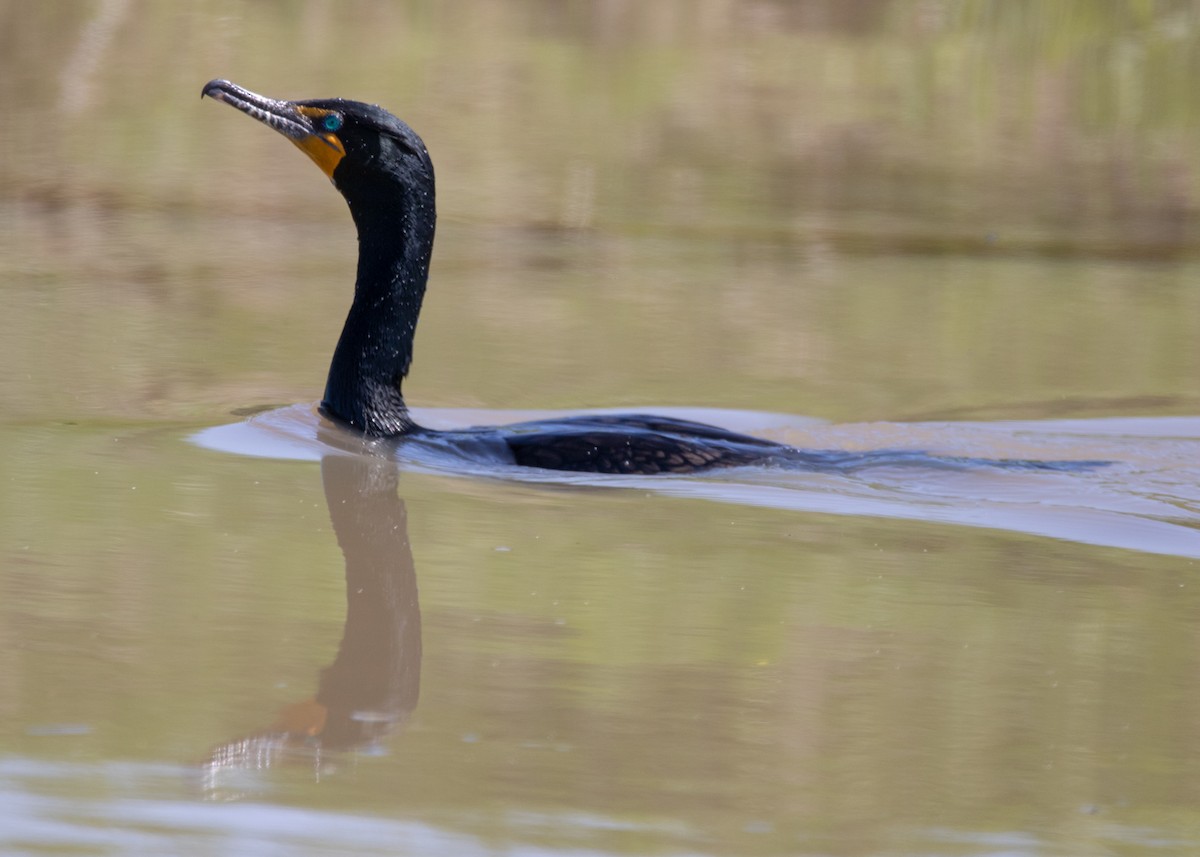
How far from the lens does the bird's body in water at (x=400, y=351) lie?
6289mm

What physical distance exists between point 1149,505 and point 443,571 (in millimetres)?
2540

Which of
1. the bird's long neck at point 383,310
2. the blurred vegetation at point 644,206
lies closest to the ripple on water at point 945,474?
the bird's long neck at point 383,310

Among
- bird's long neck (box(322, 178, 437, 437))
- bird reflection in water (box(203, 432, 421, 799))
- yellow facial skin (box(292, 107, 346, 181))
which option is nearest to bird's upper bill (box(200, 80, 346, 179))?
yellow facial skin (box(292, 107, 346, 181))

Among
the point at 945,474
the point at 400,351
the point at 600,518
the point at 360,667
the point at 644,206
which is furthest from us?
the point at 644,206

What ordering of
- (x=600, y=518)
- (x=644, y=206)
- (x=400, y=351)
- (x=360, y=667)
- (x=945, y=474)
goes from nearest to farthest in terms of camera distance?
(x=360, y=667), (x=600, y=518), (x=945, y=474), (x=400, y=351), (x=644, y=206)

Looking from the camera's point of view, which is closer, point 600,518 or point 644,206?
point 600,518

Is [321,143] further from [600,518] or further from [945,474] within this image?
[945,474]

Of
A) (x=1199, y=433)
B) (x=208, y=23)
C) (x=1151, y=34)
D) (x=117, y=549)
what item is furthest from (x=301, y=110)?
(x=1151, y=34)

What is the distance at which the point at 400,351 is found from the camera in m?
6.82

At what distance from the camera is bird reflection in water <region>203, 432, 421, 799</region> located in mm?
3590

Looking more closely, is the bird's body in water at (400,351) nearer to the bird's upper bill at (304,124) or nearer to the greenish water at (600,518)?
the bird's upper bill at (304,124)

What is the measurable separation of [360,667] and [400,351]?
276 cm

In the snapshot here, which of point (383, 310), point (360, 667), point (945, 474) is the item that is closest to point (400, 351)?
point (383, 310)

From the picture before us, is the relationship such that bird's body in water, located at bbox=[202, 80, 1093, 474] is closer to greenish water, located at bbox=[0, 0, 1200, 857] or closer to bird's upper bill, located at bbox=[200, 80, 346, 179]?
bird's upper bill, located at bbox=[200, 80, 346, 179]
